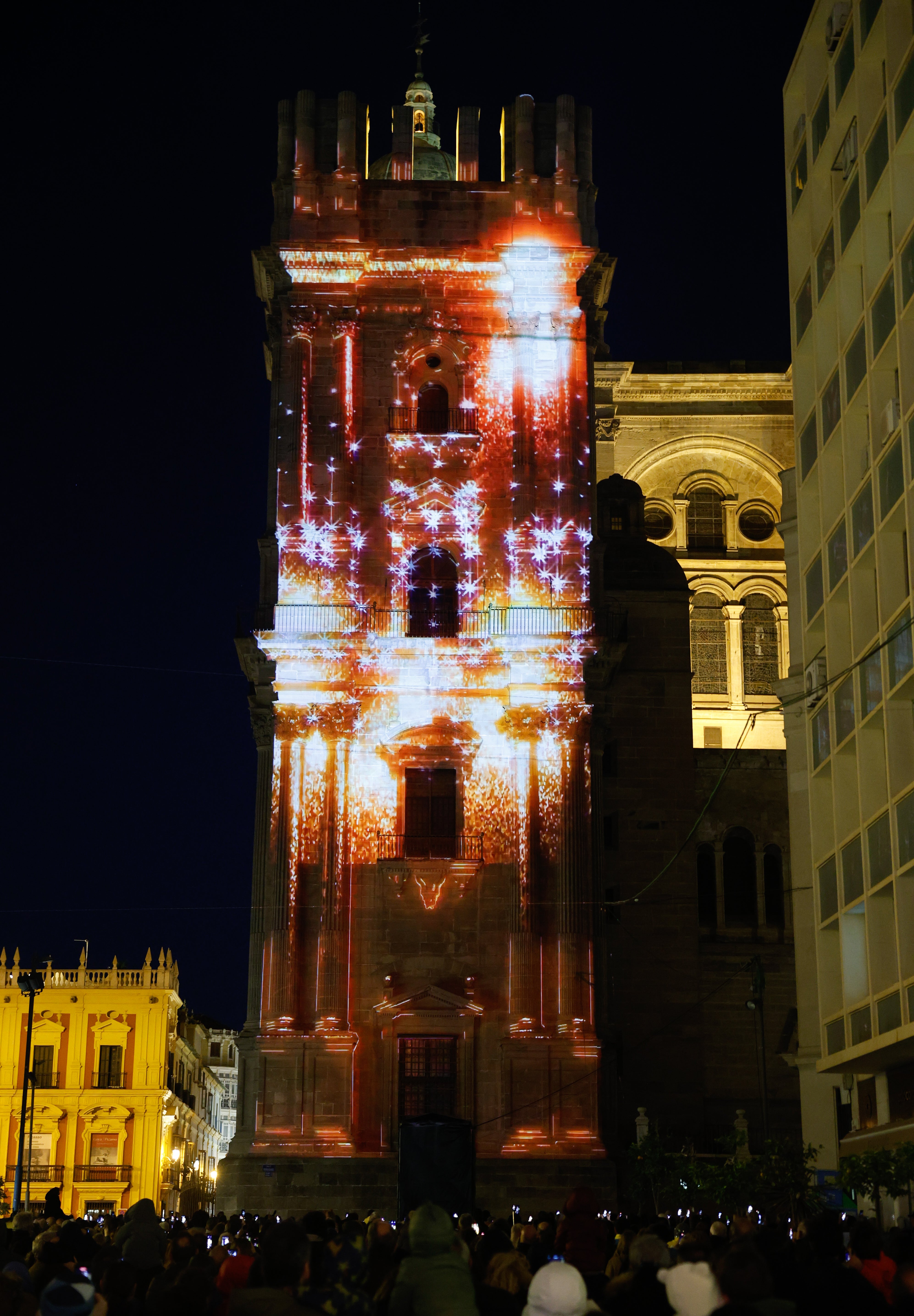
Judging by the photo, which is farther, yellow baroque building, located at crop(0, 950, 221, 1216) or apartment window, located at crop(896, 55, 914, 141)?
yellow baroque building, located at crop(0, 950, 221, 1216)

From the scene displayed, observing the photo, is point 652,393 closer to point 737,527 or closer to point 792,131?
point 737,527

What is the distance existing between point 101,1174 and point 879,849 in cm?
5236

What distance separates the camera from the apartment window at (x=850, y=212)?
32562 millimetres

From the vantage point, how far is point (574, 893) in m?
43.8

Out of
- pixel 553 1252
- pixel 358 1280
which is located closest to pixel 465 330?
pixel 553 1252

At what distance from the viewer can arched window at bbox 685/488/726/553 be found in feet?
202

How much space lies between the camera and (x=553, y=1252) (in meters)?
14.8

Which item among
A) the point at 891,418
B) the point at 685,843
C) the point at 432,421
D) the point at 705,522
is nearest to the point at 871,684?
the point at 891,418

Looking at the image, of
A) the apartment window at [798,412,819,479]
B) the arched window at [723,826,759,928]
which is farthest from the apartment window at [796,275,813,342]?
the arched window at [723,826,759,928]

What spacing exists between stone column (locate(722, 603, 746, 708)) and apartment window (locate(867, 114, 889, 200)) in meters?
29.7

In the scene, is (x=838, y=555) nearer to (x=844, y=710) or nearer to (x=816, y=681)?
(x=816, y=681)

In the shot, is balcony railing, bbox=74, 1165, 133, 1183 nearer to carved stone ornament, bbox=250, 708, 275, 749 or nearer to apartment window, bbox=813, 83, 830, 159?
carved stone ornament, bbox=250, 708, 275, 749

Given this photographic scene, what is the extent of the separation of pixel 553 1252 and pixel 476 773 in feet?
99.6

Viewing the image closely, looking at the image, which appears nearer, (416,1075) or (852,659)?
(852,659)
